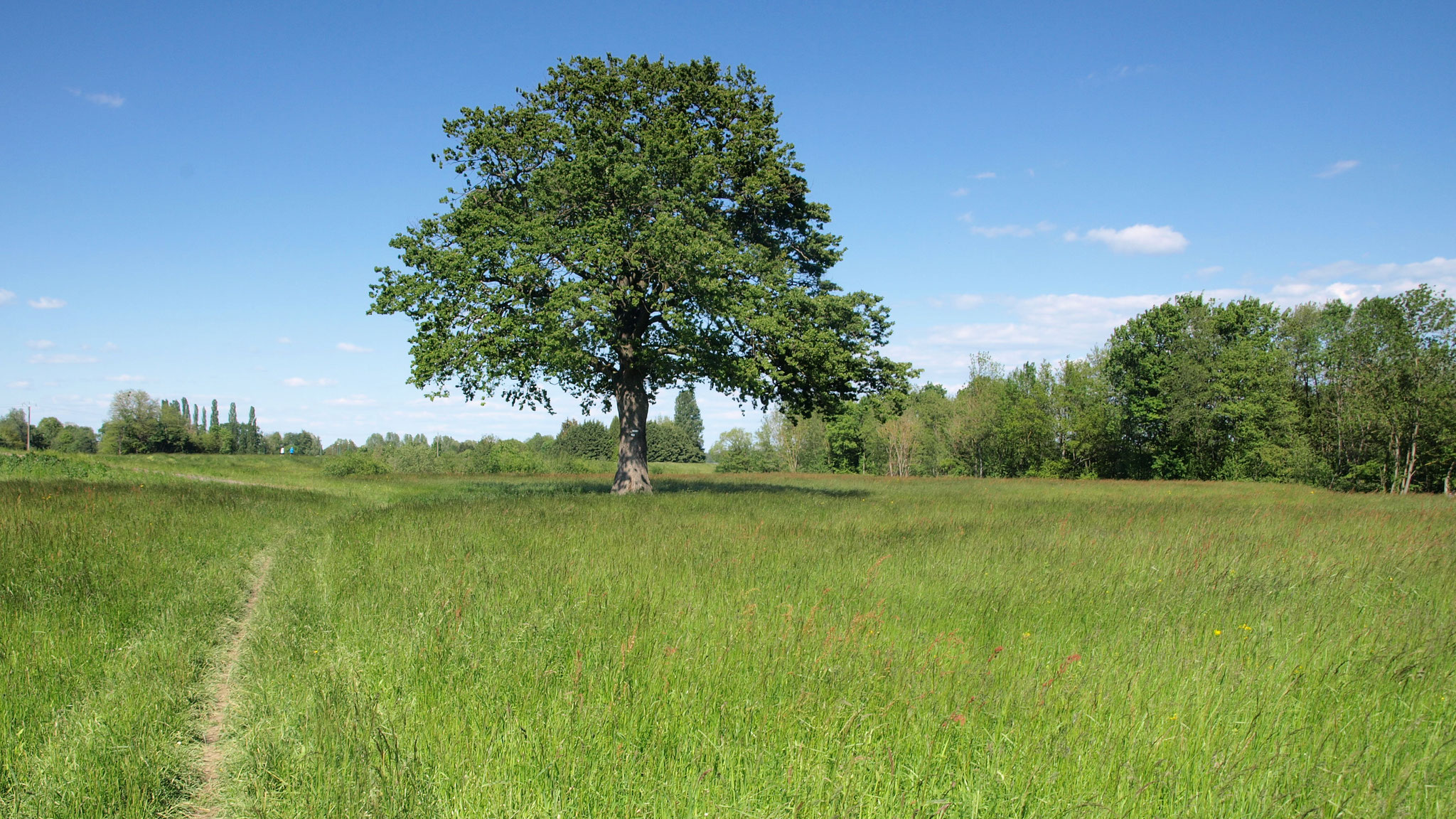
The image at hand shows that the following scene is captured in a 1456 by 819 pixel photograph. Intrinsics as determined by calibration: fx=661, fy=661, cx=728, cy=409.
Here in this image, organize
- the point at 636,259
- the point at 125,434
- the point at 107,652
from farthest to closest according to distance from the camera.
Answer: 1. the point at 125,434
2. the point at 636,259
3. the point at 107,652

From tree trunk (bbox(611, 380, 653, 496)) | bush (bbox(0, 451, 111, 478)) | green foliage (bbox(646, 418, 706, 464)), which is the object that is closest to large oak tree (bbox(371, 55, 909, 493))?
tree trunk (bbox(611, 380, 653, 496))

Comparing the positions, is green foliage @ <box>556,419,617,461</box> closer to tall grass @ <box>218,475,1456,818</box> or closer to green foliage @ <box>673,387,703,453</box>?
green foliage @ <box>673,387,703,453</box>

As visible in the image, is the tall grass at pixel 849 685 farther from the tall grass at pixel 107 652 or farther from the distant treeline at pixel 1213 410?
the distant treeline at pixel 1213 410

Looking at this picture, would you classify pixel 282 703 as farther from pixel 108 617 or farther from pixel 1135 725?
pixel 1135 725

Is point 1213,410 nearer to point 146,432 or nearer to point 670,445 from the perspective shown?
point 670,445

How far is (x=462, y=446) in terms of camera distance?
125 metres

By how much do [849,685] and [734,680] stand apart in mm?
727

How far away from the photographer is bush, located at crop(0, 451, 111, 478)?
28.8m

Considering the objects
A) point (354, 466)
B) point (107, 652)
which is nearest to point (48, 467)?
point (354, 466)

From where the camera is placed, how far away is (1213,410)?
5056 cm

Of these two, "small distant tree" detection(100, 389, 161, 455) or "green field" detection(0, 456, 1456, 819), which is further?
"small distant tree" detection(100, 389, 161, 455)

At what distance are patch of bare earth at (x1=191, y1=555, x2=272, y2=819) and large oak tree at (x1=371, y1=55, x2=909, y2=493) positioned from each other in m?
11.9

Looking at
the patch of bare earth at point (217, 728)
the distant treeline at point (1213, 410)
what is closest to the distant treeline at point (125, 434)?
the distant treeline at point (1213, 410)

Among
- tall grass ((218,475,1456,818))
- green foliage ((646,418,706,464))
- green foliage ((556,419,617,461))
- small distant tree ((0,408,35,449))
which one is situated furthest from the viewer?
Result: green foliage ((646,418,706,464))
